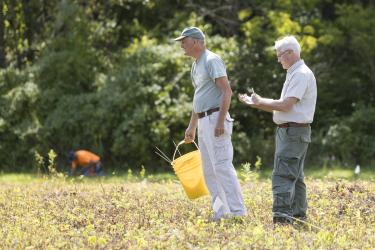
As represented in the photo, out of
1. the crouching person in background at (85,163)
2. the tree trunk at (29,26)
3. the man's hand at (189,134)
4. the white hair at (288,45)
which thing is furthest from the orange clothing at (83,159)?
the white hair at (288,45)

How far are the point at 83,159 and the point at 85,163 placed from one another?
0.08m

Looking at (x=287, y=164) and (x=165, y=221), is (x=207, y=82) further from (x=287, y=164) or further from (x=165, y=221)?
(x=165, y=221)

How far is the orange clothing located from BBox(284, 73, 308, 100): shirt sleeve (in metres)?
7.84

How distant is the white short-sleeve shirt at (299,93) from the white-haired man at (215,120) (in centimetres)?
54

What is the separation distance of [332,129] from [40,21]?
742cm

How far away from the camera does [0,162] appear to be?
611 inches

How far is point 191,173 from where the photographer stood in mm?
7383

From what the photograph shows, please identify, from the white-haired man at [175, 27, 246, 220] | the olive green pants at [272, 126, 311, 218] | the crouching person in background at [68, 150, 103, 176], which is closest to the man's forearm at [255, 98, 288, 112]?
the olive green pants at [272, 126, 311, 218]

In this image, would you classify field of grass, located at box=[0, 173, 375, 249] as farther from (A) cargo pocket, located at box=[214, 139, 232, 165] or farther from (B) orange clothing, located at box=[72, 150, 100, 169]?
(B) orange clothing, located at box=[72, 150, 100, 169]

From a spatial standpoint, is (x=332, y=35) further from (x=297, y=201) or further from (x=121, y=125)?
(x=297, y=201)

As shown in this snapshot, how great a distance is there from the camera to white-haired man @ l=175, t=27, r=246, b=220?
679 centimetres

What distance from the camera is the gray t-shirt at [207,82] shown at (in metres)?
6.82

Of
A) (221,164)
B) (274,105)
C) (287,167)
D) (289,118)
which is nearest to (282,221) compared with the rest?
(287,167)

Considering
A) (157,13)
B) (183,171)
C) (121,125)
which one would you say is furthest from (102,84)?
(183,171)
